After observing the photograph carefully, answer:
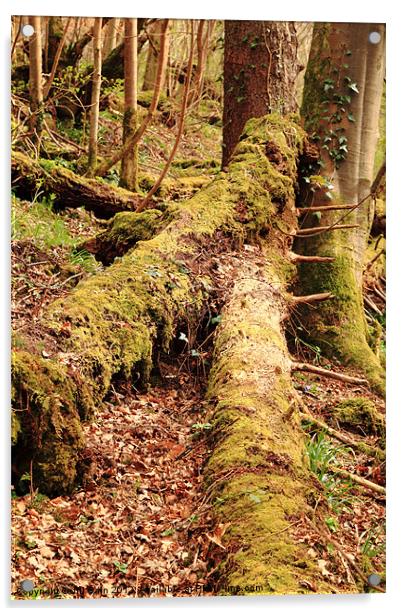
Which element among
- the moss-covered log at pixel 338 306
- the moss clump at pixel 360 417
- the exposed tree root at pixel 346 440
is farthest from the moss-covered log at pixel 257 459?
the moss-covered log at pixel 338 306

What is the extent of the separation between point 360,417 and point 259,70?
2.54m

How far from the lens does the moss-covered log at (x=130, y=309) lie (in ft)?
9.50

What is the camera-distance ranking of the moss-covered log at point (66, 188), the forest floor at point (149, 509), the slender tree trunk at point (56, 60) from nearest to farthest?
1. the forest floor at point (149, 509)
2. the slender tree trunk at point (56, 60)
3. the moss-covered log at point (66, 188)

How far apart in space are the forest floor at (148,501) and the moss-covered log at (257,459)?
7 centimetres

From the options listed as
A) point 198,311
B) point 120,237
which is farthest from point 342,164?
point 198,311

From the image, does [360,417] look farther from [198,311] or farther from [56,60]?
[56,60]

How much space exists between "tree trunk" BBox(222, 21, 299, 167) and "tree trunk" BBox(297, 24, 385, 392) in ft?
0.56

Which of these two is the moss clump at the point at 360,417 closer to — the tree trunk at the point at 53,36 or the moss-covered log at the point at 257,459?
the moss-covered log at the point at 257,459

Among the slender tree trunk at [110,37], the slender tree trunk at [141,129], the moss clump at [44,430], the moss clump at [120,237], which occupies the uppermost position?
the slender tree trunk at [110,37]

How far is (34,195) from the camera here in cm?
470

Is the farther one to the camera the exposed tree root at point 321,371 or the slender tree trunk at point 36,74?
the slender tree trunk at point 36,74
